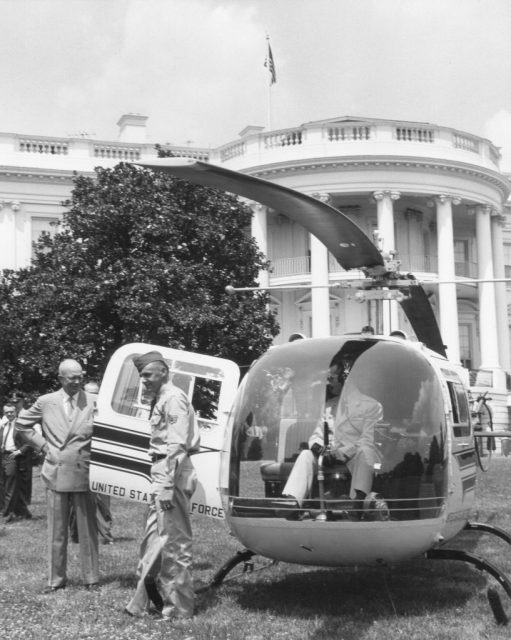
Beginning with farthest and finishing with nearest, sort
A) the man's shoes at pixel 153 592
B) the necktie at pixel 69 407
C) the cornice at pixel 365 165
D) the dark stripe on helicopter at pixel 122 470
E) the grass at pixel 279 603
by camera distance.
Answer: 1. the cornice at pixel 365 165
2. the necktie at pixel 69 407
3. the dark stripe on helicopter at pixel 122 470
4. the man's shoes at pixel 153 592
5. the grass at pixel 279 603

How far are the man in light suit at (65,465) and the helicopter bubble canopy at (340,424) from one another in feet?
5.07

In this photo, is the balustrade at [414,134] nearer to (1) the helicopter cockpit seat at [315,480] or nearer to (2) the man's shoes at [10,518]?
(2) the man's shoes at [10,518]

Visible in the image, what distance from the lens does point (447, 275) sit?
40125mm

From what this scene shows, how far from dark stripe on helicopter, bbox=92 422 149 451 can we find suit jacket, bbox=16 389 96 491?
24 cm

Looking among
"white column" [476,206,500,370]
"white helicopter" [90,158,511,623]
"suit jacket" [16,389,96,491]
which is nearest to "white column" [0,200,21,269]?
"white column" [476,206,500,370]

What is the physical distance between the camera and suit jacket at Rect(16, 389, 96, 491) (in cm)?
838

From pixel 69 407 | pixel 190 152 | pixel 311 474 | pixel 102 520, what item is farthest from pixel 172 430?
pixel 190 152

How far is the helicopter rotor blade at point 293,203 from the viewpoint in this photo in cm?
624

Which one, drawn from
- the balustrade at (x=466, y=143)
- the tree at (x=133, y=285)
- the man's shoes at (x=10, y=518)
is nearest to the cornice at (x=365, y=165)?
the balustrade at (x=466, y=143)

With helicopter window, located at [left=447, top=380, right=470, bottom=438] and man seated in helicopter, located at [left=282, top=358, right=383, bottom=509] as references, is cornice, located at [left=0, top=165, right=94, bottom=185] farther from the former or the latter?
man seated in helicopter, located at [left=282, top=358, right=383, bottom=509]

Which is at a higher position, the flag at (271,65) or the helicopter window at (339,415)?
the flag at (271,65)

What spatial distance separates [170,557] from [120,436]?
1.40 meters

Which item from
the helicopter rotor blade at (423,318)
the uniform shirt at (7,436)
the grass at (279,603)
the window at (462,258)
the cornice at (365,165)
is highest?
the cornice at (365,165)

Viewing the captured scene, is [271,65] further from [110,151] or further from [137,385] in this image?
[137,385]
